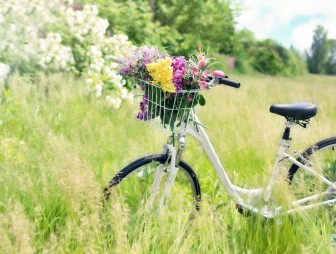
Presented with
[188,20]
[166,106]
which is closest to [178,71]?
[166,106]

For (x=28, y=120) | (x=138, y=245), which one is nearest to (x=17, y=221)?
(x=138, y=245)

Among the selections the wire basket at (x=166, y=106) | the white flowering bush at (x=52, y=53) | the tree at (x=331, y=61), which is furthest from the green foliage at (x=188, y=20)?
the tree at (x=331, y=61)

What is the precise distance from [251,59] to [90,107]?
23076 mm

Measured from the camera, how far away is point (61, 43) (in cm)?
845

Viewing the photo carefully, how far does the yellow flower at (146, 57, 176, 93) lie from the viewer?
292cm

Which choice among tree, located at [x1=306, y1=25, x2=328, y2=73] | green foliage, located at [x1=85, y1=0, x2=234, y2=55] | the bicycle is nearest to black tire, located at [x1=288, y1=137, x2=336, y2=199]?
the bicycle

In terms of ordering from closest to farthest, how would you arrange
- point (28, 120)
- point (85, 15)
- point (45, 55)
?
point (28, 120) → point (45, 55) → point (85, 15)

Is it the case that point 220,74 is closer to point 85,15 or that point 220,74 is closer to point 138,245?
point 138,245

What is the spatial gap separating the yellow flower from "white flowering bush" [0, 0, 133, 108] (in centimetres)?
395

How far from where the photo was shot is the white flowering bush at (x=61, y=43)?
7348 millimetres

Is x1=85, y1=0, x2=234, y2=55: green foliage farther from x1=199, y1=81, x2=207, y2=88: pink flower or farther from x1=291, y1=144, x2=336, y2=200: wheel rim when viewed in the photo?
x1=199, y1=81, x2=207, y2=88: pink flower

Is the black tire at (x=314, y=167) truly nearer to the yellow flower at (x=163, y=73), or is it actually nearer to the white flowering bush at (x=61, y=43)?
the yellow flower at (x=163, y=73)

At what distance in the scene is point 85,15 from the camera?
27.2ft

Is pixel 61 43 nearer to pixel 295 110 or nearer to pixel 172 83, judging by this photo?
pixel 295 110
